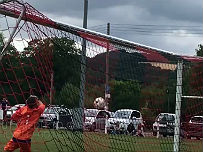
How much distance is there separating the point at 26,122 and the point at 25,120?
5 cm

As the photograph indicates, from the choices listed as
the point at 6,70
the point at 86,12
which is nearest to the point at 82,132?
the point at 6,70

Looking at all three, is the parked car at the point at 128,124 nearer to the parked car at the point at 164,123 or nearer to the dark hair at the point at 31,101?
the parked car at the point at 164,123

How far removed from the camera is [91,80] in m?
14.4

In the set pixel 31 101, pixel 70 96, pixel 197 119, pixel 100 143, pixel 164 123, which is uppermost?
pixel 70 96

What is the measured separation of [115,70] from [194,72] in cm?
272

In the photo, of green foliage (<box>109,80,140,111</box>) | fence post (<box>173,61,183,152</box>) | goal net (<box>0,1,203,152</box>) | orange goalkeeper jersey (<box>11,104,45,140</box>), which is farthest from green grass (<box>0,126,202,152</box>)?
orange goalkeeper jersey (<box>11,104,45,140</box>)

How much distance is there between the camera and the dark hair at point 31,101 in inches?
442

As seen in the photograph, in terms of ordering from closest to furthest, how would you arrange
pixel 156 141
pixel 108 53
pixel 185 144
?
pixel 108 53
pixel 185 144
pixel 156 141

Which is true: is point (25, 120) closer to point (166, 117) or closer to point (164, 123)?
point (166, 117)

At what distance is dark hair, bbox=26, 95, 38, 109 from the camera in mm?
11236

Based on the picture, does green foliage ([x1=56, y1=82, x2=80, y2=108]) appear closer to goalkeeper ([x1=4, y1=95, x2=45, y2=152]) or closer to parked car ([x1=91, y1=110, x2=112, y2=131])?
goalkeeper ([x1=4, y1=95, x2=45, y2=152])

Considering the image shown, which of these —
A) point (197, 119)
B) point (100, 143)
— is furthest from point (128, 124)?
point (197, 119)

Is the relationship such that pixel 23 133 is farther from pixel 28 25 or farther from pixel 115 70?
pixel 115 70

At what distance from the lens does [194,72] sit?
15.5 meters
